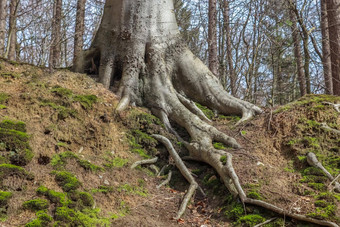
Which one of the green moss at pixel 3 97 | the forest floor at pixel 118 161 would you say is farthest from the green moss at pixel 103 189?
the green moss at pixel 3 97

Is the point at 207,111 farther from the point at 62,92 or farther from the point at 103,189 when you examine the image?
the point at 103,189

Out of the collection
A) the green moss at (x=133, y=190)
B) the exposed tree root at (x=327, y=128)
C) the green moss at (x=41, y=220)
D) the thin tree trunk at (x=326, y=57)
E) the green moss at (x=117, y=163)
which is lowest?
the green moss at (x=133, y=190)

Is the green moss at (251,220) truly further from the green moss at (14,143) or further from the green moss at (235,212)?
the green moss at (14,143)

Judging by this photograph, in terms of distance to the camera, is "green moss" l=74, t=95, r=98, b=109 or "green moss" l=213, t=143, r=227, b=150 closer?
"green moss" l=213, t=143, r=227, b=150

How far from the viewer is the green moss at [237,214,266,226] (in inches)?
140

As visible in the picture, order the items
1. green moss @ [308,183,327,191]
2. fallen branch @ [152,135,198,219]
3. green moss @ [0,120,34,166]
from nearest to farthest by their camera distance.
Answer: green moss @ [0,120,34,166], green moss @ [308,183,327,191], fallen branch @ [152,135,198,219]

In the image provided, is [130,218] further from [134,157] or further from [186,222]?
[134,157]

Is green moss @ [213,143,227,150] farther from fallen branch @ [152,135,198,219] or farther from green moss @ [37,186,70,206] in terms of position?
green moss @ [37,186,70,206]

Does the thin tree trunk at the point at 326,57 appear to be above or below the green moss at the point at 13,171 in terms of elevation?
above

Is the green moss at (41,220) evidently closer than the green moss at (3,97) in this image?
Yes

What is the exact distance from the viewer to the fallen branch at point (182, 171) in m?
4.12

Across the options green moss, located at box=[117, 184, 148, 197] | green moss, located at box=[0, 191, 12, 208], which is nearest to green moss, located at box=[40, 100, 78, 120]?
green moss, located at box=[117, 184, 148, 197]

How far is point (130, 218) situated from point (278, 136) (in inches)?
120

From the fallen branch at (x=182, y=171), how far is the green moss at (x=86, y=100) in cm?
133
